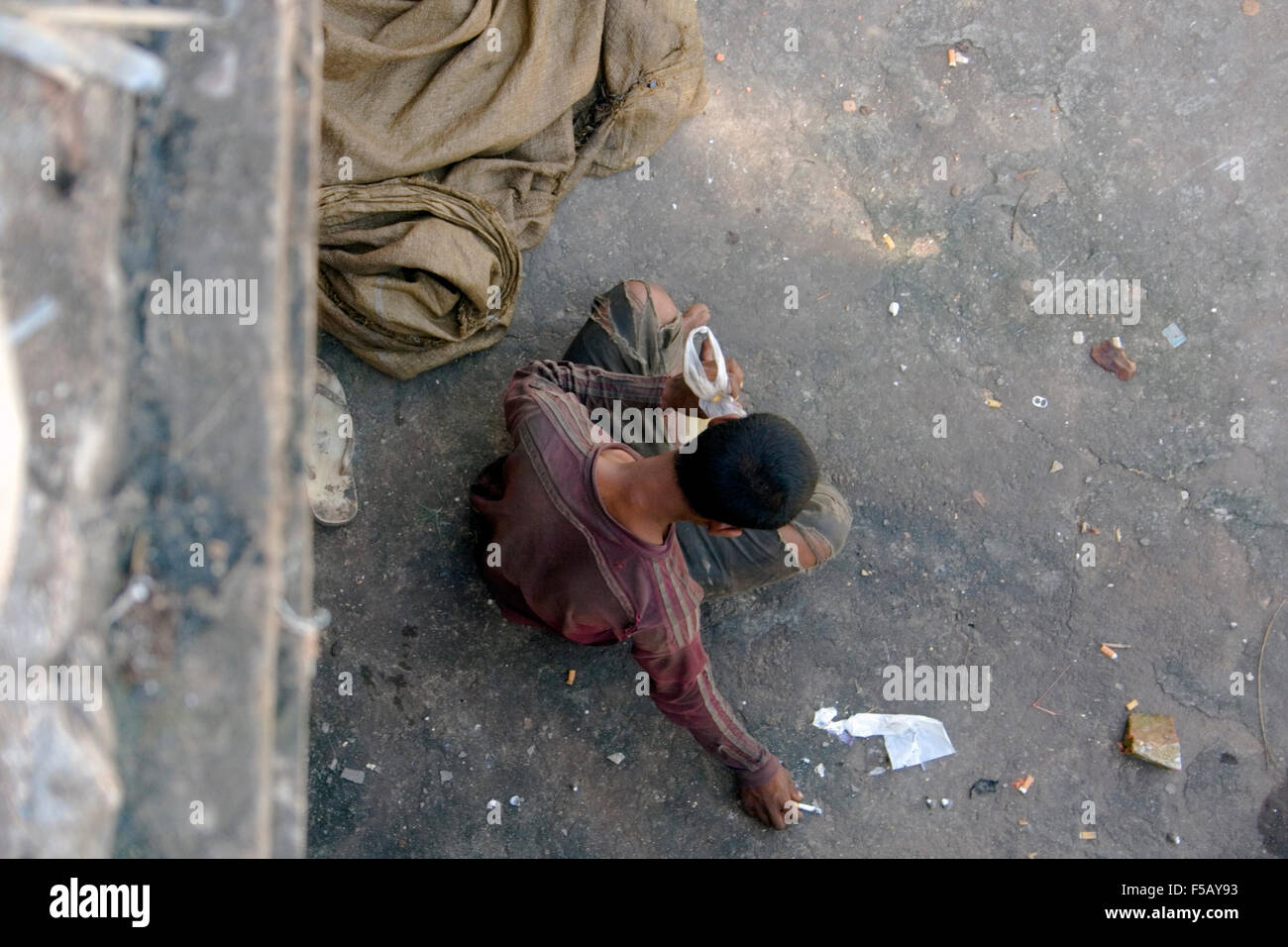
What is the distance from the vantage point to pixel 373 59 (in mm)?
2691

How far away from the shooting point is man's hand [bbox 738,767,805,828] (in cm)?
280

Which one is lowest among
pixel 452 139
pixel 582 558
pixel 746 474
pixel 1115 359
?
pixel 582 558

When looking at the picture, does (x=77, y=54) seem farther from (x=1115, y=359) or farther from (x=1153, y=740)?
(x=1153, y=740)

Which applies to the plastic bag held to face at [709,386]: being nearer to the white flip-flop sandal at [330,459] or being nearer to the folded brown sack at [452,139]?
the folded brown sack at [452,139]

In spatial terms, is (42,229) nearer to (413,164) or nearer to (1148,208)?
(413,164)

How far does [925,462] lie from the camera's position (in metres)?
3.09

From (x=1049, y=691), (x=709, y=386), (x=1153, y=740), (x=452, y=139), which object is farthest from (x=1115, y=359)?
(x=452, y=139)

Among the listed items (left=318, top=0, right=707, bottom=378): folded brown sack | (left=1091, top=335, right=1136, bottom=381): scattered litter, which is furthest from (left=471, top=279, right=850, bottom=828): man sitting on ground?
(left=1091, top=335, right=1136, bottom=381): scattered litter

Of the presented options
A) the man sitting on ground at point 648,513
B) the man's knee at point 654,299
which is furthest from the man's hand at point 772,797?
the man's knee at point 654,299

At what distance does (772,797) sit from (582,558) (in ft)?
3.95

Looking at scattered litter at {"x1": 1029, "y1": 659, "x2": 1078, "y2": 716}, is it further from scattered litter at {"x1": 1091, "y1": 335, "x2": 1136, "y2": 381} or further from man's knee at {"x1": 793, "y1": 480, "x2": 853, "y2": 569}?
scattered litter at {"x1": 1091, "y1": 335, "x2": 1136, "y2": 381}

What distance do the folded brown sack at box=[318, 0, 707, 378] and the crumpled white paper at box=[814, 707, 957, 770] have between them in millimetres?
1770
